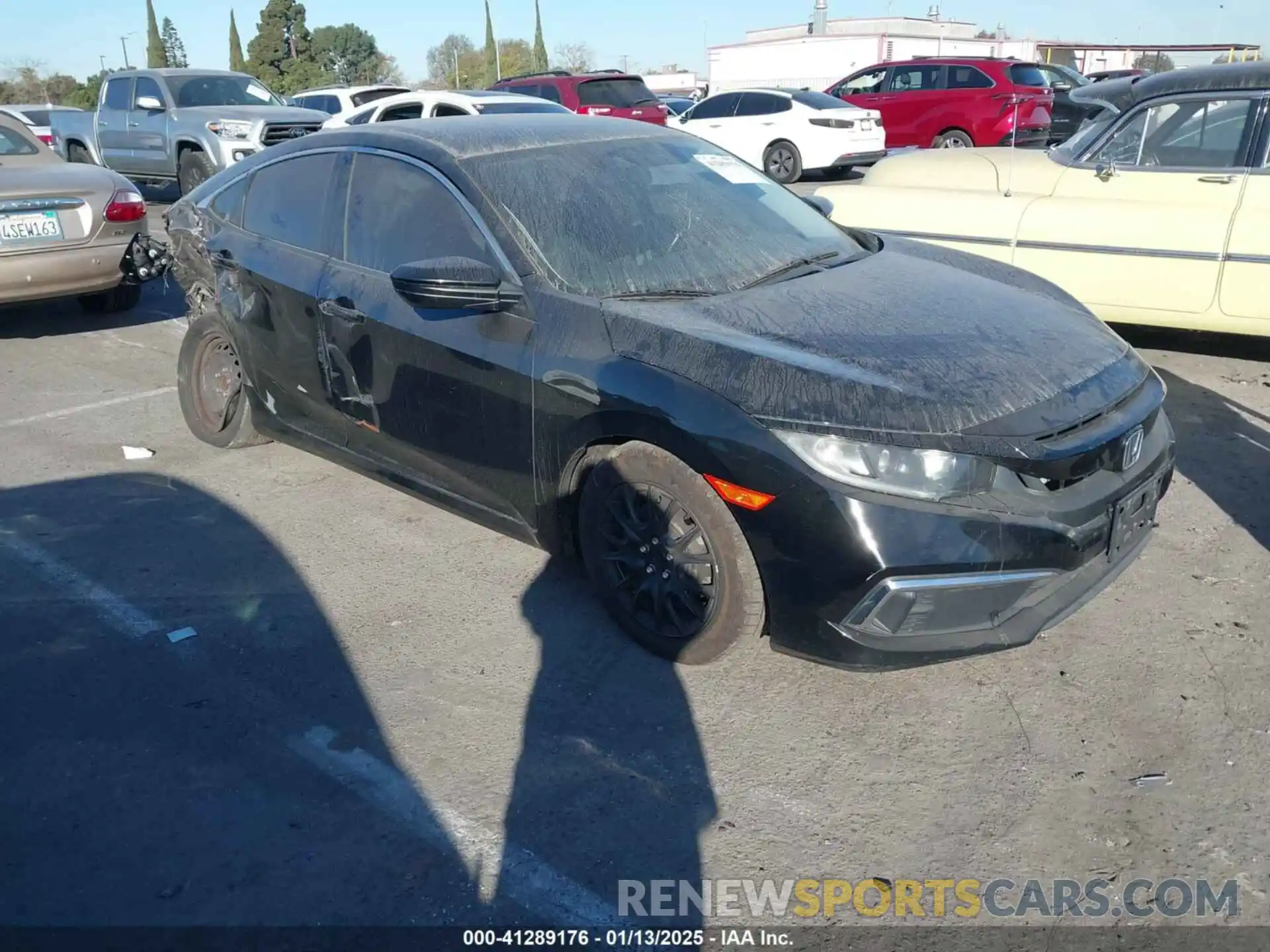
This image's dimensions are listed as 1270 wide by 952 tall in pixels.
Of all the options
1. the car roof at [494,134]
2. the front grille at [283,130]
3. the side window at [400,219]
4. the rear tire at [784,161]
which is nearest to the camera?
the side window at [400,219]

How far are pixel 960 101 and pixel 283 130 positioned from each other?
403 inches

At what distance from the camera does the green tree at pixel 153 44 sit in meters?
61.0

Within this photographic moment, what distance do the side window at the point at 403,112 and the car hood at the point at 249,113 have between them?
150 cm

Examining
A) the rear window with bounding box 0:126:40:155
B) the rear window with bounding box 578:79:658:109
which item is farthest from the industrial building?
the rear window with bounding box 0:126:40:155

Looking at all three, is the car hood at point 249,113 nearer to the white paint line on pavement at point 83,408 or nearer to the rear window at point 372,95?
the rear window at point 372,95

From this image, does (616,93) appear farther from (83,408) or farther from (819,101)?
(83,408)

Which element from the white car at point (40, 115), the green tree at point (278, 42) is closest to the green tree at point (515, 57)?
the green tree at point (278, 42)

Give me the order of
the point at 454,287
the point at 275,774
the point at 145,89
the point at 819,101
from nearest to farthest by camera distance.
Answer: the point at 275,774 → the point at 454,287 → the point at 145,89 → the point at 819,101

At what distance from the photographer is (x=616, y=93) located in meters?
16.5

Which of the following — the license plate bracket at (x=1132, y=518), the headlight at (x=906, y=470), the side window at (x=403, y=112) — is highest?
the side window at (x=403, y=112)

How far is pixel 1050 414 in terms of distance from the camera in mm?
3131

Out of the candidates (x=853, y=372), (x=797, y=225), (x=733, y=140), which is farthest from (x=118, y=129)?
(x=853, y=372)

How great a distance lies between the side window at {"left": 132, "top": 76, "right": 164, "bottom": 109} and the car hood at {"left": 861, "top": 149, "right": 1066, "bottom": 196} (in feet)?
35.4

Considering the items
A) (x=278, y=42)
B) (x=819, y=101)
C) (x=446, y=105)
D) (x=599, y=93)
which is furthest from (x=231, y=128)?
(x=278, y=42)
